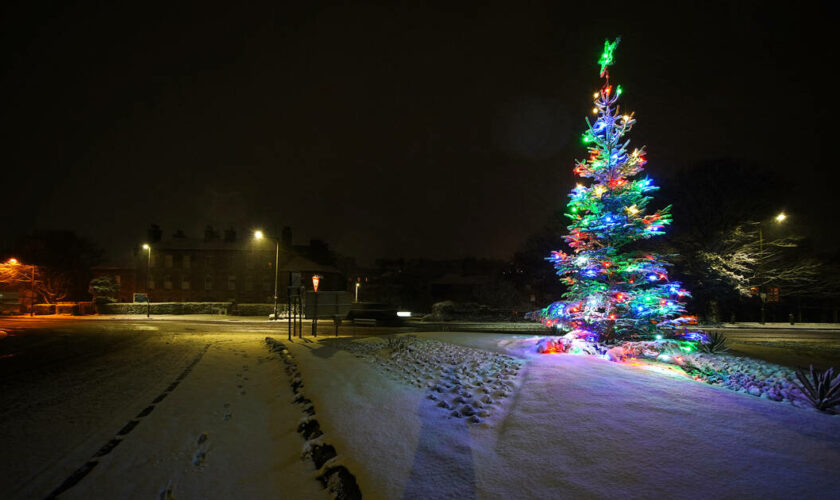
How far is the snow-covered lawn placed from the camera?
341 cm

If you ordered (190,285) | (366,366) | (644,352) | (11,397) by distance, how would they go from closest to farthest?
(11,397) → (366,366) → (644,352) → (190,285)

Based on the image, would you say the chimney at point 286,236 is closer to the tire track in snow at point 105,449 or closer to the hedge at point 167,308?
the hedge at point 167,308

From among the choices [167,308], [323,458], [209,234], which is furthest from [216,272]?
[323,458]

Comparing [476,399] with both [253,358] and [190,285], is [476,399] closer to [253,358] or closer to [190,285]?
[253,358]

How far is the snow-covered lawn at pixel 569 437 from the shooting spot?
341 cm

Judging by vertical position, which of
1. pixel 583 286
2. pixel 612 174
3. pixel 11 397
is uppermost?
pixel 612 174

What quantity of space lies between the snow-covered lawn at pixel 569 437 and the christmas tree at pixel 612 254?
344 cm

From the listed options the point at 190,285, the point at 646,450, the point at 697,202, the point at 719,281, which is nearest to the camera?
the point at 646,450

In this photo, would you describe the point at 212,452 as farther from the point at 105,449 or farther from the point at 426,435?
the point at 426,435

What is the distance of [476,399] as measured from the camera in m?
5.83

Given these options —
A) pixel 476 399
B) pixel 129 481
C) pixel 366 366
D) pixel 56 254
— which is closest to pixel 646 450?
pixel 476 399

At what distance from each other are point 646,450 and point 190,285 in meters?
59.0

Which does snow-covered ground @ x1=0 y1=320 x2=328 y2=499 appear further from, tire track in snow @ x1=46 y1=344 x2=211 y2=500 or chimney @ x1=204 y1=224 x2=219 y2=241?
chimney @ x1=204 y1=224 x2=219 y2=241

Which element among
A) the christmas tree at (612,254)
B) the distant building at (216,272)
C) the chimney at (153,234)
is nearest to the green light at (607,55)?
the christmas tree at (612,254)
